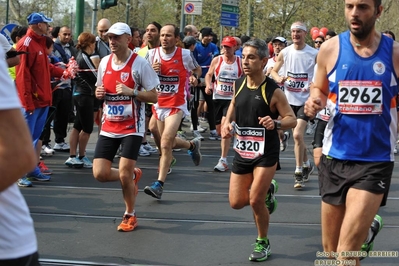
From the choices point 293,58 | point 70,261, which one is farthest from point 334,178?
point 293,58

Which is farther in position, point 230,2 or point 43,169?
point 230,2

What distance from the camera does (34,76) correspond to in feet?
29.0

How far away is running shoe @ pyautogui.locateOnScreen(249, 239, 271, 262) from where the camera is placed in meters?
5.99

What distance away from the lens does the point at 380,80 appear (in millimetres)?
4461

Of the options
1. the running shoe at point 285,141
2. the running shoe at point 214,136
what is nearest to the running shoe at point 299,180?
the running shoe at point 285,141

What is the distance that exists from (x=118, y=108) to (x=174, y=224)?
1.32m

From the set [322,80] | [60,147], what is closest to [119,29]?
[322,80]

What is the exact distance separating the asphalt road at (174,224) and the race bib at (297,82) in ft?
4.34

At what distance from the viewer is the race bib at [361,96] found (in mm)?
4469

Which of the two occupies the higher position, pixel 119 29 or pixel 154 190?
pixel 119 29

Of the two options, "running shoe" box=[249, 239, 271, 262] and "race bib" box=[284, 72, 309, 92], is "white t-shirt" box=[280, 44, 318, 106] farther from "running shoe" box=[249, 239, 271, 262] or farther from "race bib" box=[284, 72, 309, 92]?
"running shoe" box=[249, 239, 271, 262]

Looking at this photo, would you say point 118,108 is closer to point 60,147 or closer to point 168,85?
point 168,85

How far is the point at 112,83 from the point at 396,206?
3.69 metres

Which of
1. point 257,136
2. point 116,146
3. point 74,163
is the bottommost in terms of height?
point 74,163
